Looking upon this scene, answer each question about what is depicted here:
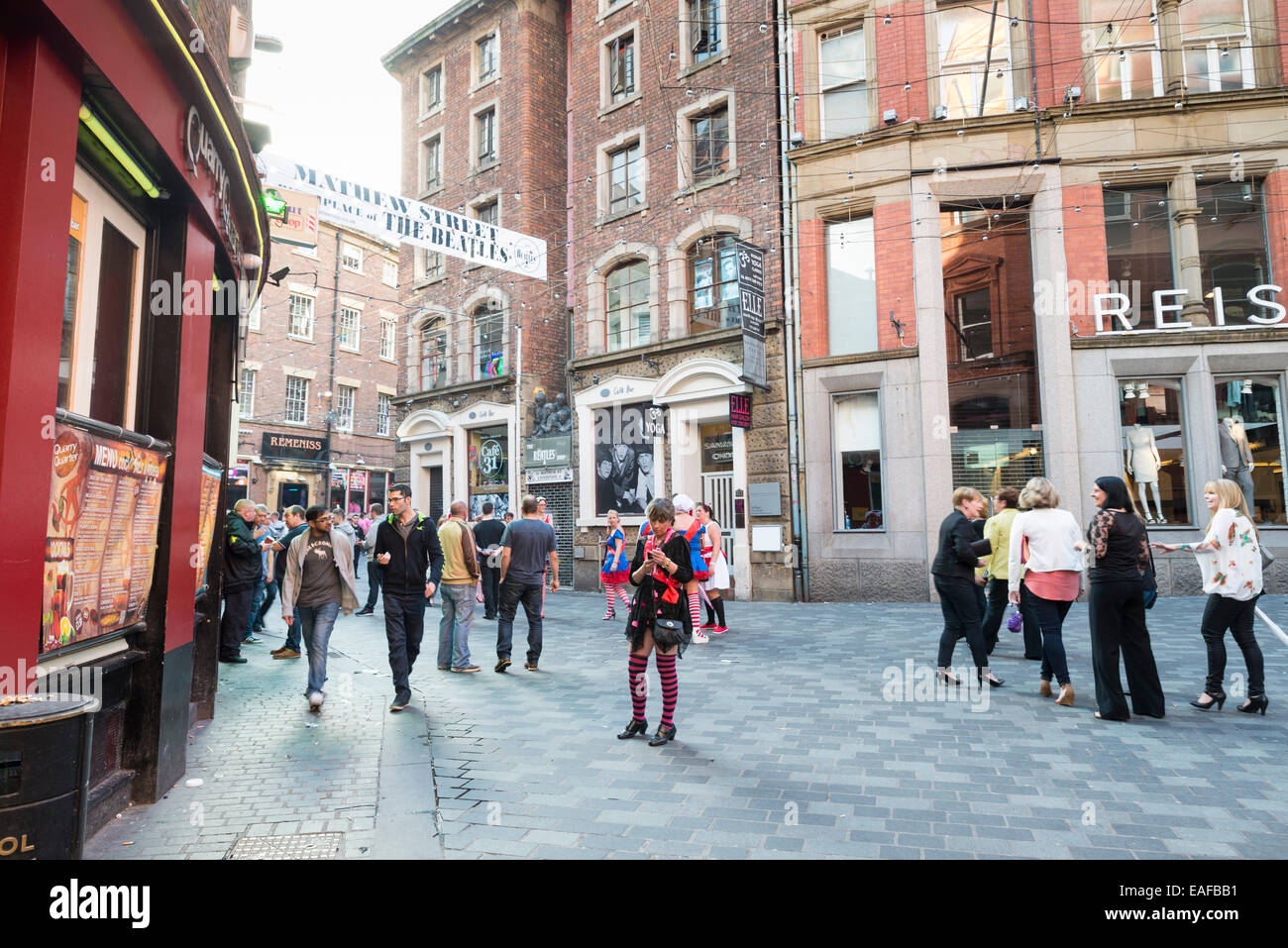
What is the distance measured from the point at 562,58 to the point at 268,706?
22824mm

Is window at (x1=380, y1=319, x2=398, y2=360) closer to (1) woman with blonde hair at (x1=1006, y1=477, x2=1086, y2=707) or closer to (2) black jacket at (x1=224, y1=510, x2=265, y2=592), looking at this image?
(2) black jacket at (x1=224, y1=510, x2=265, y2=592)

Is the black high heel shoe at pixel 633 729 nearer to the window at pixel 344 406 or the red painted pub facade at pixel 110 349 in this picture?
the red painted pub facade at pixel 110 349

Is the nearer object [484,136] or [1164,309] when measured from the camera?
[1164,309]

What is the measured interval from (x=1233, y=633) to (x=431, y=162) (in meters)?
26.1

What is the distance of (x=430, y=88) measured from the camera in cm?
2597

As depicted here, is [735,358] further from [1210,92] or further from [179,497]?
[179,497]

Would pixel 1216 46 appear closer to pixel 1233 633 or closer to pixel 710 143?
pixel 710 143

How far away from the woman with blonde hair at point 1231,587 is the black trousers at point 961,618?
64.6 inches

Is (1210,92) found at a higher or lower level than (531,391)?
higher

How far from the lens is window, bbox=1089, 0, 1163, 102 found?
14.4 m

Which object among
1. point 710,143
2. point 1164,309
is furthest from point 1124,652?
point 710,143

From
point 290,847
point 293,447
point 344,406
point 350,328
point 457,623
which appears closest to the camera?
point 290,847

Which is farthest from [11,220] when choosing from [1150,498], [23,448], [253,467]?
[253,467]

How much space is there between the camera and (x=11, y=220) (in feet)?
→ 9.73
